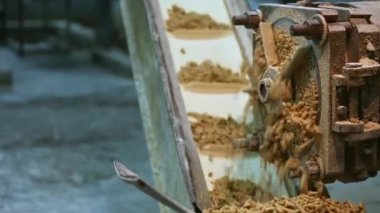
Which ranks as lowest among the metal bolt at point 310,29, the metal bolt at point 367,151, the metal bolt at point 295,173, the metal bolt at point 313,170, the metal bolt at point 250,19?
the metal bolt at point 295,173

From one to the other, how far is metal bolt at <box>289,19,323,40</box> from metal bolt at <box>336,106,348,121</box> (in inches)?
7.6

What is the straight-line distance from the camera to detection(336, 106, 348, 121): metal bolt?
5.61 ft

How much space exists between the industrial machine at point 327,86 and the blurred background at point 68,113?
158 centimetres

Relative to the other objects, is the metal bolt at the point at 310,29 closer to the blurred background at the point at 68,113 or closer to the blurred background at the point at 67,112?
the blurred background at the point at 68,113

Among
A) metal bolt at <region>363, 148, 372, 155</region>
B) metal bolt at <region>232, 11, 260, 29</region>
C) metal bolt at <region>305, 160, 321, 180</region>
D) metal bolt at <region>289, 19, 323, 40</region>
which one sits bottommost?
metal bolt at <region>305, 160, 321, 180</region>

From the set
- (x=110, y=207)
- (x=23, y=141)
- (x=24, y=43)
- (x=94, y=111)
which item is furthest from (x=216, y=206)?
(x=24, y=43)

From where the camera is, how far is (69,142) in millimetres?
4977

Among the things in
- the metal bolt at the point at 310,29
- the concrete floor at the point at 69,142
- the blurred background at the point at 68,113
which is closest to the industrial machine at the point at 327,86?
the metal bolt at the point at 310,29

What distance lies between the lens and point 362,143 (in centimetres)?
177

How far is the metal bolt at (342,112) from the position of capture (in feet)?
5.61

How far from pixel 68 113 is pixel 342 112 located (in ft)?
14.9

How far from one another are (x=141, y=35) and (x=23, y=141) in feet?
7.30

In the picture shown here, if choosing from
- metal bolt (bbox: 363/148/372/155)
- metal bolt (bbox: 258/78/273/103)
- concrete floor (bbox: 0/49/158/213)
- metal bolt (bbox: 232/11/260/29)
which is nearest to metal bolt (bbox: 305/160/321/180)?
metal bolt (bbox: 363/148/372/155)

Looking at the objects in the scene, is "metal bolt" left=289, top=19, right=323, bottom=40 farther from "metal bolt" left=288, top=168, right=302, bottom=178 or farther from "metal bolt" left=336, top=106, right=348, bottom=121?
"metal bolt" left=288, top=168, right=302, bottom=178
